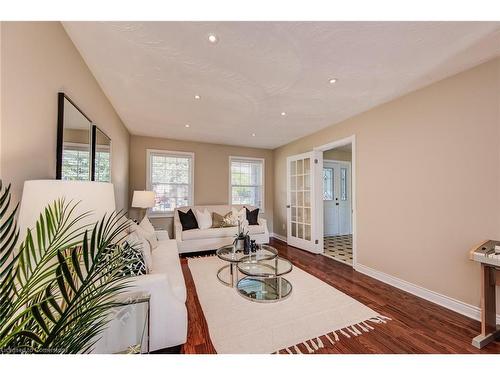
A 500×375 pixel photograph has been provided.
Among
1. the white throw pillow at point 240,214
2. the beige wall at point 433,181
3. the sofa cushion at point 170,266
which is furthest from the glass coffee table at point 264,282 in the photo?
the white throw pillow at point 240,214

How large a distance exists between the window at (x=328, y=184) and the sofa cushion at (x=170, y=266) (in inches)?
163

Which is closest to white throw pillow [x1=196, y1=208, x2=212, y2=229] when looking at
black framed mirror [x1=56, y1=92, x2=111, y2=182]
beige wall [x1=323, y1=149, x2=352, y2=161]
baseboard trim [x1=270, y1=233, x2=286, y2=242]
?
baseboard trim [x1=270, y1=233, x2=286, y2=242]

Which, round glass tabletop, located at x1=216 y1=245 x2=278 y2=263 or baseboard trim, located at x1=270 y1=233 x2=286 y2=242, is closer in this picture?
round glass tabletop, located at x1=216 y1=245 x2=278 y2=263

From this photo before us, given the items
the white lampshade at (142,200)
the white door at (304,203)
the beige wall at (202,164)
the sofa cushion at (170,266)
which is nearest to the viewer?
the sofa cushion at (170,266)

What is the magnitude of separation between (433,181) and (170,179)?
15.1 feet

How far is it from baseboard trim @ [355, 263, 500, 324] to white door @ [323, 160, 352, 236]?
2583 mm

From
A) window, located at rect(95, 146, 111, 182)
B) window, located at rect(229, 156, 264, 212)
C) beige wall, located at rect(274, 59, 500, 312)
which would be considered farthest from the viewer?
window, located at rect(229, 156, 264, 212)

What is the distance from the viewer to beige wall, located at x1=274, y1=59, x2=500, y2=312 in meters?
1.86

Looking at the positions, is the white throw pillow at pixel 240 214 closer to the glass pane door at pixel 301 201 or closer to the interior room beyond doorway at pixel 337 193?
the glass pane door at pixel 301 201

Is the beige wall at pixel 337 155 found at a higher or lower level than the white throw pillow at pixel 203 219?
higher

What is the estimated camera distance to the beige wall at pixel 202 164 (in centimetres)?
438

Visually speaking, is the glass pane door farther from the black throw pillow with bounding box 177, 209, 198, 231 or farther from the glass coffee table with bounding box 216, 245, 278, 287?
the black throw pillow with bounding box 177, 209, 198, 231

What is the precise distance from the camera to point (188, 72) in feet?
6.67

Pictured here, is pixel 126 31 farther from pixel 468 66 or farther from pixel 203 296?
pixel 468 66
